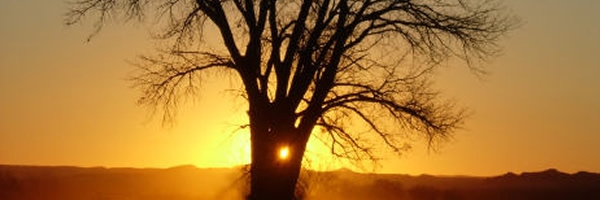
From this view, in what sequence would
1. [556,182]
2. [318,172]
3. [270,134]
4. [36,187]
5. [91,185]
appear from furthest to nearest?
[556,182], [91,185], [36,187], [318,172], [270,134]

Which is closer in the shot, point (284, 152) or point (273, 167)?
point (273, 167)

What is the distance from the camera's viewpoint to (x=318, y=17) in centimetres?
1880

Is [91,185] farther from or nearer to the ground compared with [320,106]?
farther from the ground

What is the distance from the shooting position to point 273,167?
723 inches

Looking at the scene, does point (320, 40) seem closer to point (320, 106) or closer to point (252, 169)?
point (320, 106)

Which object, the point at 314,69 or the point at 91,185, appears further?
the point at 91,185

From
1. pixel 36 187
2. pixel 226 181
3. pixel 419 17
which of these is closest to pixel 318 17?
pixel 419 17

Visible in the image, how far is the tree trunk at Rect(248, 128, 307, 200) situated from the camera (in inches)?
723

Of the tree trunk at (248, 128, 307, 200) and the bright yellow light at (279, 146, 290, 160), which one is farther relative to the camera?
the bright yellow light at (279, 146, 290, 160)

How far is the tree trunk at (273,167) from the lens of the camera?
18359 millimetres

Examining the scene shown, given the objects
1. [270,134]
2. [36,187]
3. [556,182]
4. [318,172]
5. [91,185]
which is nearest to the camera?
[270,134]

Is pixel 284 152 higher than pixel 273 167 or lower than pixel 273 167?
higher

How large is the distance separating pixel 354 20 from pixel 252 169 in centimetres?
298

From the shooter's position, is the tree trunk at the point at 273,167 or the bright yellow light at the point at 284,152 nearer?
the tree trunk at the point at 273,167
